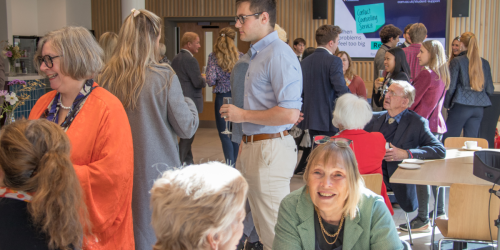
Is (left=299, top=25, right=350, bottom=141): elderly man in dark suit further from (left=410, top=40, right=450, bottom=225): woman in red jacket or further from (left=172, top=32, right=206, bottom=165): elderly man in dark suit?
(left=172, top=32, right=206, bottom=165): elderly man in dark suit

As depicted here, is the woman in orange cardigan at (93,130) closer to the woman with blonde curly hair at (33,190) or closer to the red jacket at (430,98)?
the woman with blonde curly hair at (33,190)

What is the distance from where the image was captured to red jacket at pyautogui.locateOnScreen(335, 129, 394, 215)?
291 cm

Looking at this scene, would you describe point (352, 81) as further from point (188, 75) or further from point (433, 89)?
point (188, 75)

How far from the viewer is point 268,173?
2.35m

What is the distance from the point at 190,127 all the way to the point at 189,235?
3.79 ft

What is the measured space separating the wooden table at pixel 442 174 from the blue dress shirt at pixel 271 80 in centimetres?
95

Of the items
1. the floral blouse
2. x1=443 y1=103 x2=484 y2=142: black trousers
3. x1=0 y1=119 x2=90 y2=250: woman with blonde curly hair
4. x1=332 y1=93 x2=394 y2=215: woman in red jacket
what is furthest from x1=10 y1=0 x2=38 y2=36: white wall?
x1=0 y1=119 x2=90 y2=250: woman with blonde curly hair

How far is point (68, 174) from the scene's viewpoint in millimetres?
1411

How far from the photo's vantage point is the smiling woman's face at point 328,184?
1.84 metres

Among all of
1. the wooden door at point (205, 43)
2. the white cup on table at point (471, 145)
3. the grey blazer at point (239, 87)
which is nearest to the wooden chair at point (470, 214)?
the white cup on table at point (471, 145)

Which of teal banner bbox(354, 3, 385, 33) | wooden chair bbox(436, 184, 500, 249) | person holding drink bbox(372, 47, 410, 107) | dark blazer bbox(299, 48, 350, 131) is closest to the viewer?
wooden chair bbox(436, 184, 500, 249)

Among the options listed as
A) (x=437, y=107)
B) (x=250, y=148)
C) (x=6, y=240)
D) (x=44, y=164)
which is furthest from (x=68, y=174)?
(x=437, y=107)

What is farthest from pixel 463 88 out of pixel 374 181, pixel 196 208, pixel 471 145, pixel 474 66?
pixel 196 208

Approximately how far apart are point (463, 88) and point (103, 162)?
4.47 m
